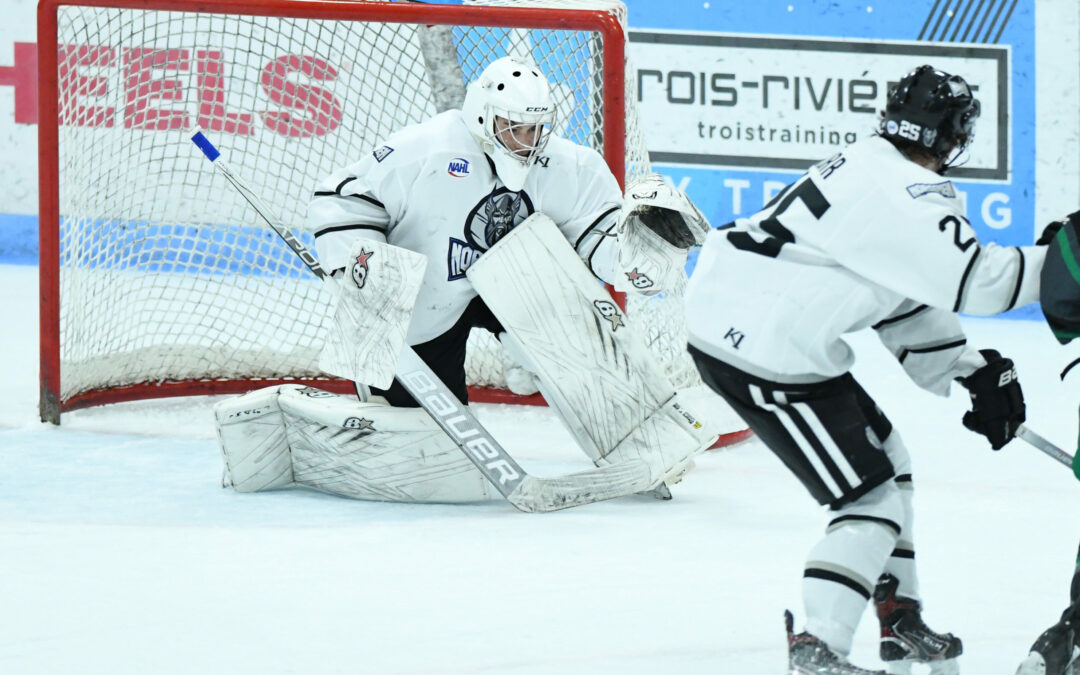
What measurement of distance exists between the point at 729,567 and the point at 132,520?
1.27 m

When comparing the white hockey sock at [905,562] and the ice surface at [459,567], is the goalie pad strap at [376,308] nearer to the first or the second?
the ice surface at [459,567]

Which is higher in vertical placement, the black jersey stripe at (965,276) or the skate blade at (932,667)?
the black jersey stripe at (965,276)

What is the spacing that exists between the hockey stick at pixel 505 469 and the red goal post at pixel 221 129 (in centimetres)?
92

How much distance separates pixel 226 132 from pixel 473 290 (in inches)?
63.5

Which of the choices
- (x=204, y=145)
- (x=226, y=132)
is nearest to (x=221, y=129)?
(x=226, y=132)

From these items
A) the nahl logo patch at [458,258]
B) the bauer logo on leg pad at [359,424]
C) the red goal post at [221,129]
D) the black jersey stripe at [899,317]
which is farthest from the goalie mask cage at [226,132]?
the black jersey stripe at [899,317]

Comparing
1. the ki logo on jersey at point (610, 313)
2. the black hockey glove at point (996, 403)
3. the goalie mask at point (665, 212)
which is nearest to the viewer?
the black hockey glove at point (996, 403)

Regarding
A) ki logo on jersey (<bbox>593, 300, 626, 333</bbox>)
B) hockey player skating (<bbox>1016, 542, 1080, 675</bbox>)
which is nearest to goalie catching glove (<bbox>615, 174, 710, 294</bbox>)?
ki logo on jersey (<bbox>593, 300, 626, 333</bbox>)

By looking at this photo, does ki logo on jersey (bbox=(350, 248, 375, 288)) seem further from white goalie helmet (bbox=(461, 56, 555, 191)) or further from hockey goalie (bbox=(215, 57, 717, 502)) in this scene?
white goalie helmet (bbox=(461, 56, 555, 191))

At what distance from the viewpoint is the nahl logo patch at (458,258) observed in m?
3.47

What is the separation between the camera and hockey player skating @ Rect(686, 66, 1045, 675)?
1963mm

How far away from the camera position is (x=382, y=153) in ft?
11.1

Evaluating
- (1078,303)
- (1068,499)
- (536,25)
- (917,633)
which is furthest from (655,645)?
(536,25)

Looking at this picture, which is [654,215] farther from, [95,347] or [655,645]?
[95,347]
